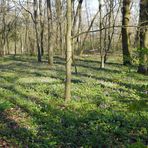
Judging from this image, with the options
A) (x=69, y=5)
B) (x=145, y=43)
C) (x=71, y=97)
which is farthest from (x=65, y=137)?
(x=145, y=43)

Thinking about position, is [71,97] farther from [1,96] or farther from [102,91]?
[1,96]

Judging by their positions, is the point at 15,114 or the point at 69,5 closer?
the point at 15,114

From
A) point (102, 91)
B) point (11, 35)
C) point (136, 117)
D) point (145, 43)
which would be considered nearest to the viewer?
point (136, 117)

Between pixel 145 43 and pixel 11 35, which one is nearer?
pixel 145 43

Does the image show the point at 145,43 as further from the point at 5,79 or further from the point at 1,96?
the point at 1,96

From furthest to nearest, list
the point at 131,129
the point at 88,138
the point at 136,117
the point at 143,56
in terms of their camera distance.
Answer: the point at 136,117 → the point at 131,129 → the point at 88,138 → the point at 143,56

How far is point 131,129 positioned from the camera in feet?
37.3

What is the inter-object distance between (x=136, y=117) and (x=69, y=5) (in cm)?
588

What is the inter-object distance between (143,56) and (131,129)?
6.84m

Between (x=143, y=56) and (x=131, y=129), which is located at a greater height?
(x=143, y=56)

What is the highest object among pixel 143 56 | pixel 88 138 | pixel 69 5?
pixel 69 5

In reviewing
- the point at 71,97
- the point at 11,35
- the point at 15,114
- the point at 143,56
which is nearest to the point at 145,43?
the point at 71,97

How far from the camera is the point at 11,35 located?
81125 millimetres

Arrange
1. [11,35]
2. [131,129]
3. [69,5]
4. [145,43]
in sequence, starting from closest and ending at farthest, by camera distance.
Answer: [131,129] < [69,5] < [145,43] < [11,35]
